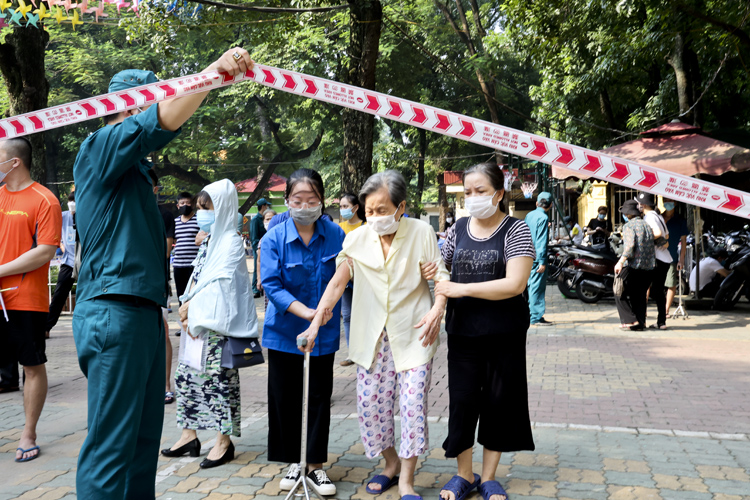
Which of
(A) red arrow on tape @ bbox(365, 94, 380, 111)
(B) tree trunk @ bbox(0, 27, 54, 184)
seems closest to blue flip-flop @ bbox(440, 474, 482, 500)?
(A) red arrow on tape @ bbox(365, 94, 380, 111)

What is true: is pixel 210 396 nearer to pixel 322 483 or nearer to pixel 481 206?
pixel 322 483

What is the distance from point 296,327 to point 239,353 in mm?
494

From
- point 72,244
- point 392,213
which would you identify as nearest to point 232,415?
point 392,213

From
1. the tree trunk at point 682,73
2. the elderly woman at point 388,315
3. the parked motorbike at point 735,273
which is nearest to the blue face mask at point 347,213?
the elderly woman at point 388,315

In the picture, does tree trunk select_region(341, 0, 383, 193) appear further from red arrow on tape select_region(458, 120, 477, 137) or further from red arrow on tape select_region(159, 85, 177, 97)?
red arrow on tape select_region(159, 85, 177, 97)

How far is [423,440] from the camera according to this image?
400 centimetres

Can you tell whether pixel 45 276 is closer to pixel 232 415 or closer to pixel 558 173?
pixel 232 415

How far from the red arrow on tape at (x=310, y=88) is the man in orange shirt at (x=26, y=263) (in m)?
2.35

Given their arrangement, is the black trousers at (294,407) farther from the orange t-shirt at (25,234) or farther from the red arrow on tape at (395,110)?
the orange t-shirt at (25,234)

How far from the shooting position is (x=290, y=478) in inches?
167

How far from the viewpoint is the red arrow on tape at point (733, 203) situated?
3301 millimetres

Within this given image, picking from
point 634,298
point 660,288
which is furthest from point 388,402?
point 660,288

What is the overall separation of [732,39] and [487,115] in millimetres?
19565

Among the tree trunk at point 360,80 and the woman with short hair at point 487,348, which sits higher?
the tree trunk at point 360,80
